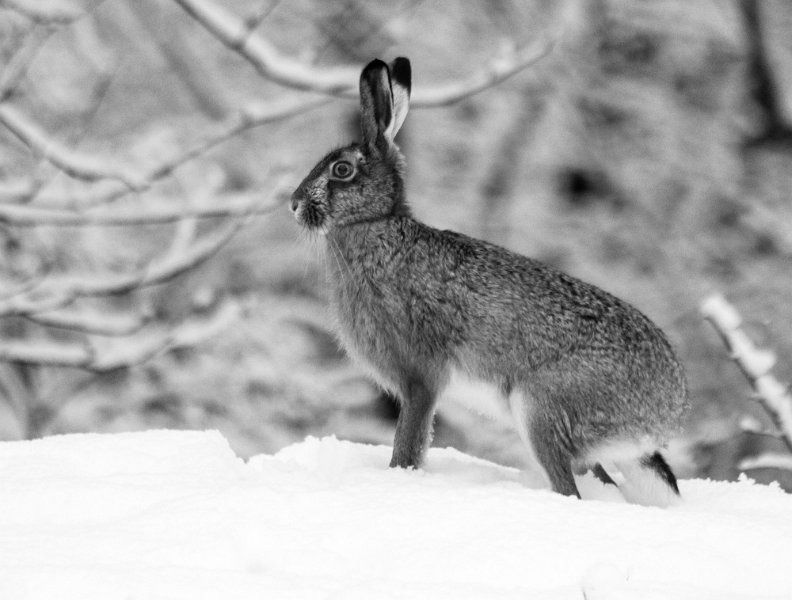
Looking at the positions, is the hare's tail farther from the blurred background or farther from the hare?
the blurred background

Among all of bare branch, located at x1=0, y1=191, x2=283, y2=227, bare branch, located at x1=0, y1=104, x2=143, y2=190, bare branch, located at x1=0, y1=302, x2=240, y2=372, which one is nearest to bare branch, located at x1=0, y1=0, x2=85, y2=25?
bare branch, located at x1=0, y1=104, x2=143, y2=190

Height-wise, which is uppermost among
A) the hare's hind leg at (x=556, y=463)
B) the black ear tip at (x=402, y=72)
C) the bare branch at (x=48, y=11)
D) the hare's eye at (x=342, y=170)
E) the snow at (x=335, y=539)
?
the bare branch at (x=48, y=11)

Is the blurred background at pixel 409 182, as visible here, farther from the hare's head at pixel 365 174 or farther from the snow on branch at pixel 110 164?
the hare's head at pixel 365 174

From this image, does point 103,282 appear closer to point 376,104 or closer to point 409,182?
point 409,182

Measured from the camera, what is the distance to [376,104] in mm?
3930

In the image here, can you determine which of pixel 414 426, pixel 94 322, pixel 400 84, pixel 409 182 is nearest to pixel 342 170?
pixel 400 84

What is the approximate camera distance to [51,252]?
6516 millimetres

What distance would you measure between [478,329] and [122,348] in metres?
2.74

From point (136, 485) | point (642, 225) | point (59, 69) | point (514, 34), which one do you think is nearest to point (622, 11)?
point (514, 34)

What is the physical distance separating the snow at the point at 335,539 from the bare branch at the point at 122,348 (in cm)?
239

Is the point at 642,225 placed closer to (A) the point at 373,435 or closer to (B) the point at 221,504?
(A) the point at 373,435

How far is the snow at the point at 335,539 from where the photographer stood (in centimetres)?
242

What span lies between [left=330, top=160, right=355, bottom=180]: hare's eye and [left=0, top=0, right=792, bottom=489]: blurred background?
6.38ft

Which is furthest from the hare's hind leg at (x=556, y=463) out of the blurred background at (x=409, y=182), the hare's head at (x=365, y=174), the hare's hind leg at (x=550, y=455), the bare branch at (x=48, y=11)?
the bare branch at (x=48, y=11)
